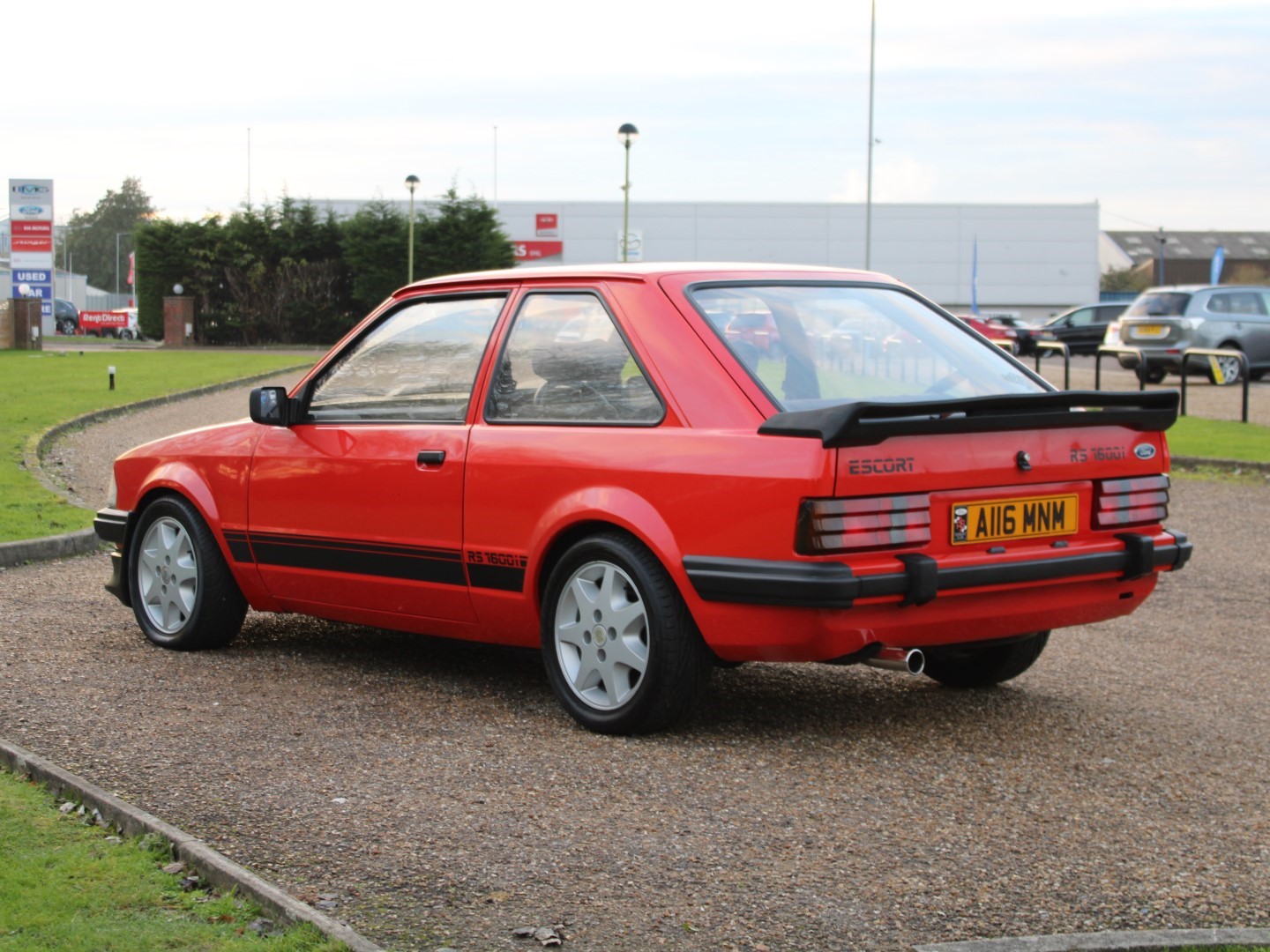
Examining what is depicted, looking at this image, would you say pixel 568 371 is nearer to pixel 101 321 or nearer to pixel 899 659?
pixel 899 659

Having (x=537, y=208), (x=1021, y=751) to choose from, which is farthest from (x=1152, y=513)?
(x=537, y=208)

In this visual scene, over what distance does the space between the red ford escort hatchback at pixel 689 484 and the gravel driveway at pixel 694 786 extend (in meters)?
0.34

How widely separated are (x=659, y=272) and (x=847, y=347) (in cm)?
72

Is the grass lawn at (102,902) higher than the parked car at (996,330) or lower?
lower

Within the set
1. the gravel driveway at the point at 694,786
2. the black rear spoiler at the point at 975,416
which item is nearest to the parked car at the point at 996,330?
the gravel driveway at the point at 694,786

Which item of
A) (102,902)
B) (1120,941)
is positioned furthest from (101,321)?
(1120,941)

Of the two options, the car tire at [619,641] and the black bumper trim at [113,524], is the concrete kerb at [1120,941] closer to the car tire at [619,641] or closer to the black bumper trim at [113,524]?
the car tire at [619,641]

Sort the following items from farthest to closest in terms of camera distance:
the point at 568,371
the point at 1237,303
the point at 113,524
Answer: the point at 1237,303 → the point at 113,524 → the point at 568,371

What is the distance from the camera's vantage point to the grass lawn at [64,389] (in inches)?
449

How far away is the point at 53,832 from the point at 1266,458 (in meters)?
14.3

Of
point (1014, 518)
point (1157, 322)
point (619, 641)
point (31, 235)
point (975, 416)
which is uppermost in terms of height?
point (31, 235)

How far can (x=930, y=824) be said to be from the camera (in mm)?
4547

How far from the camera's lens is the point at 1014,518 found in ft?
17.6

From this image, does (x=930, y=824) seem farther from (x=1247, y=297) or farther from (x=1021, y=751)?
(x=1247, y=297)
